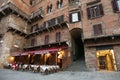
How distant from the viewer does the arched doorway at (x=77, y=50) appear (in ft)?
50.1

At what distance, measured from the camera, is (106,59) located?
13.9m

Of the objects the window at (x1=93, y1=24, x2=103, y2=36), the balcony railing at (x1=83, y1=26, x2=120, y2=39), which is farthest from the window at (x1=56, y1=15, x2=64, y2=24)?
the window at (x1=93, y1=24, x2=103, y2=36)

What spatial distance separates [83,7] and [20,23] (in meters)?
12.4

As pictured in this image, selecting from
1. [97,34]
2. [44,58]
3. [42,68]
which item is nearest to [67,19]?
[97,34]

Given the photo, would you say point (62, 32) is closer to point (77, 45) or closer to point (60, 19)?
point (60, 19)

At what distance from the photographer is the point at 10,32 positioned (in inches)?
781

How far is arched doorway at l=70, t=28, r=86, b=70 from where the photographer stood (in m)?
15.3

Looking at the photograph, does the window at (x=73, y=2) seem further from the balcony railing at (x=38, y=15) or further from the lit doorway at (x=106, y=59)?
the lit doorway at (x=106, y=59)

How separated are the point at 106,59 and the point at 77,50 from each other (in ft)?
18.6

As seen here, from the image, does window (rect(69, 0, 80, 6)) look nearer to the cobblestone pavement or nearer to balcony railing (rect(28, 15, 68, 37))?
balcony railing (rect(28, 15, 68, 37))

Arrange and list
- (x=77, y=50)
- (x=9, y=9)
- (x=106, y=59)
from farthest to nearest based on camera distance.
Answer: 1. (x=9, y=9)
2. (x=77, y=50)
3. (x=106, y=59)

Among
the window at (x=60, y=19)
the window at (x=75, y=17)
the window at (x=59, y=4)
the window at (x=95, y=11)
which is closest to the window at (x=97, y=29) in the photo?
the window at (x=95, y=11)

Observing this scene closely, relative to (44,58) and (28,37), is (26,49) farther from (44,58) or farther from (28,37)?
(44,58)

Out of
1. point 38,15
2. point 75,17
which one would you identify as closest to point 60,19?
point 75,17
